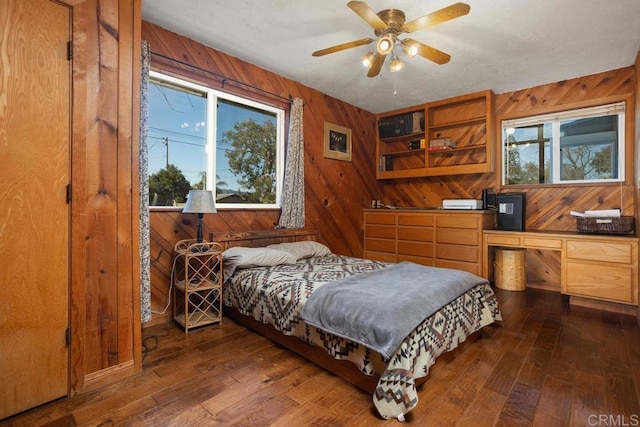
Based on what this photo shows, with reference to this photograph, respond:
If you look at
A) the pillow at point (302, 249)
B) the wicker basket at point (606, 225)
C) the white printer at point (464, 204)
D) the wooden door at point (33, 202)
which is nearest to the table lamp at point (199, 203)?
the pillow at point (302, 249)

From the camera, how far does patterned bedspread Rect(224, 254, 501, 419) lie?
1.46 m

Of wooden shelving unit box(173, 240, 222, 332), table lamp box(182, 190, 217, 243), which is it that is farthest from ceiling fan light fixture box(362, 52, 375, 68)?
wooden shelving unit box(173, 240, 222, 332)

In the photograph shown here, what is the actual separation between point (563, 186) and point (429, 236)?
1.66 m

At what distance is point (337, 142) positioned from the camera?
4285 millimetres

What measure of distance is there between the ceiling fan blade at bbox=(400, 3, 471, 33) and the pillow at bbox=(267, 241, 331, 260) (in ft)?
6.96

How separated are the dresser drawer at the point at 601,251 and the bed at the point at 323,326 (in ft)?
4.56

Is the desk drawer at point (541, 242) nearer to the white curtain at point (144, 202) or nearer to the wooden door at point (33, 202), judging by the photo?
the white curtain at point (144, 202)

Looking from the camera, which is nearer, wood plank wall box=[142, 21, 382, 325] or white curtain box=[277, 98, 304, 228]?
wood plank wall box=[142, 21, 382, 325]

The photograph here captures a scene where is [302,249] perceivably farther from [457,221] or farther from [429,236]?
[457,221]

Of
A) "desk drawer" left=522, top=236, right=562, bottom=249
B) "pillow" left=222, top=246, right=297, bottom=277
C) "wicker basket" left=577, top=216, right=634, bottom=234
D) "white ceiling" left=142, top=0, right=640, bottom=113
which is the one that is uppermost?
"white ceiling" left=142, top=0, right=640, bottom=113

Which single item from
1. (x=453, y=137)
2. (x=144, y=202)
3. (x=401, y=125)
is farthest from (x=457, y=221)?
(x=144, y=202)

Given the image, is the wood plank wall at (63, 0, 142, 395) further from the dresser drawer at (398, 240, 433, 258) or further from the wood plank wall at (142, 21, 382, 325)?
the dresser drawer at (398, 240, 433, 258)

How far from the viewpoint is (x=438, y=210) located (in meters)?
4.04

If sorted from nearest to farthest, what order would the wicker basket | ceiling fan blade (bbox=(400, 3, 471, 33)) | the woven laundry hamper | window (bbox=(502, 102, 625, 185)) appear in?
ceiling fan blade (bbox=(400, 3, 471, 33))
the wicker basket
window (bbox=(502, 102, 625, 185))
the woven laundry hamper
